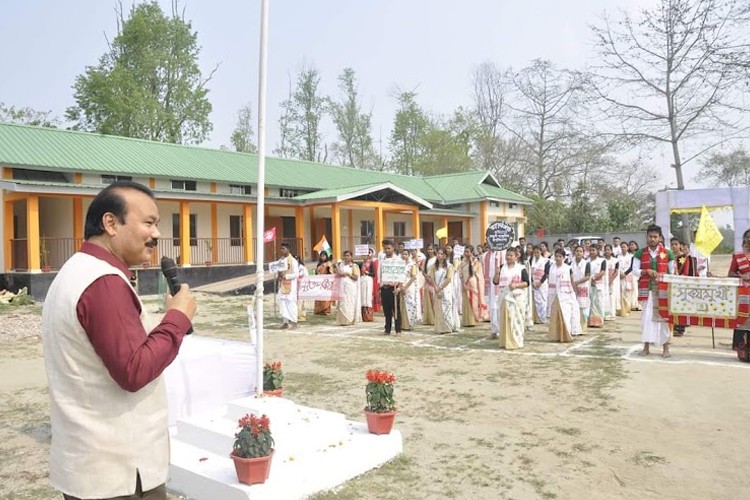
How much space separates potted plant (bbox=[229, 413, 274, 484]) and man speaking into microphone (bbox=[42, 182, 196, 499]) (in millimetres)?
1719

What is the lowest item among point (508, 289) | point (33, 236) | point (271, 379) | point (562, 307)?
point (271, 379)

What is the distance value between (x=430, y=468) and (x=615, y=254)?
39.9 ft

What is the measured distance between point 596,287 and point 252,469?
9.87 m

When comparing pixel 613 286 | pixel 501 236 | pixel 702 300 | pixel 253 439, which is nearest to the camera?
pixel 253 439

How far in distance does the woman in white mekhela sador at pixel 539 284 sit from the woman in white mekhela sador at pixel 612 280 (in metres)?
1.58

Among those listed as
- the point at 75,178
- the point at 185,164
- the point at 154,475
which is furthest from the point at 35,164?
the point at 154,475

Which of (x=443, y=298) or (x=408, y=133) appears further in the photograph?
(x=408, y=133)

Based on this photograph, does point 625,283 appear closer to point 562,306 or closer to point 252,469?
point 562,306

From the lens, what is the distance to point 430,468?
14.5 ft

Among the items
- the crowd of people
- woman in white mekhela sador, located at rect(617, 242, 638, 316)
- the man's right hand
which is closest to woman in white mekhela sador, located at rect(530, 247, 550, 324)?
the crowd of people

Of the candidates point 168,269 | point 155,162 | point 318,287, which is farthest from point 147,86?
point 168,269

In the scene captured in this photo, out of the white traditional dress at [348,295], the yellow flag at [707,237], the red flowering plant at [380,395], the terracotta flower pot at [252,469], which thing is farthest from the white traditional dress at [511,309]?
the terracotta flower pot at [252,469]

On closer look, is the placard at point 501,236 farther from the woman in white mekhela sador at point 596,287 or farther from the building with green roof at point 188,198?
the building with green roof at point 188,198

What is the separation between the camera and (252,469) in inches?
144
